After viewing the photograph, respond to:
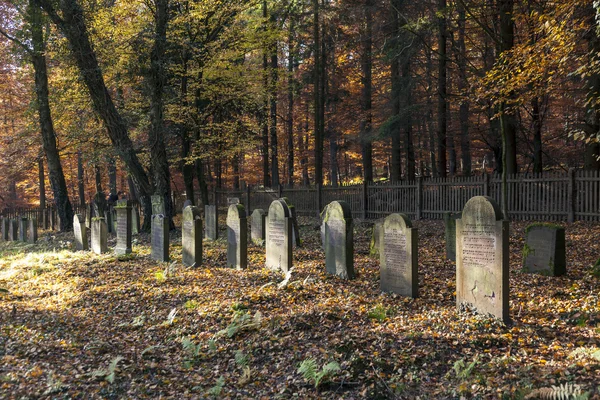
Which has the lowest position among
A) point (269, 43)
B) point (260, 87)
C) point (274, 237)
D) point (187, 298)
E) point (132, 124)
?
point (187, 298)

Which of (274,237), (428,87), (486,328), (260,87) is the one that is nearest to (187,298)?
(274,237)

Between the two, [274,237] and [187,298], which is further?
[274,237]

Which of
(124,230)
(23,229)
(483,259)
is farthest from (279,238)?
(23,229)

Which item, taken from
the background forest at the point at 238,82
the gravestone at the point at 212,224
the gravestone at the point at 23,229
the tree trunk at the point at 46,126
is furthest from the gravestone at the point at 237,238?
the tree trunk at the point at 46,126

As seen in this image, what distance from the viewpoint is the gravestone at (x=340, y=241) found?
8.12m

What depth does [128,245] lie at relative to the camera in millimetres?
12344

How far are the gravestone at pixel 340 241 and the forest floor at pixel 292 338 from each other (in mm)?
278

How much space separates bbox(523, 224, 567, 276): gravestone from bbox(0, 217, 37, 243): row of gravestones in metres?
17.5

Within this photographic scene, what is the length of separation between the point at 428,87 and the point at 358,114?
5.13 meters

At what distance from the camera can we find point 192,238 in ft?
33.2

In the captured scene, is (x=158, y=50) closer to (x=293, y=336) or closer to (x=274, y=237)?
(x=274, y=237)

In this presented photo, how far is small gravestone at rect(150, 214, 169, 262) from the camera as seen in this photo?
10.9m

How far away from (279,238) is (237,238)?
1.02 metres

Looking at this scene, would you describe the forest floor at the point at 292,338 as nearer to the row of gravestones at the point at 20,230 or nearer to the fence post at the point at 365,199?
the row of gravestones at the point at 20,230
